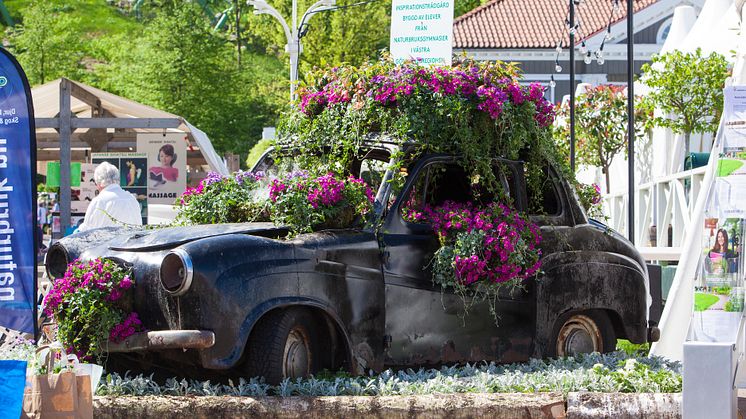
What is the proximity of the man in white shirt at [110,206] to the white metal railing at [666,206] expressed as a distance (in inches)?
268

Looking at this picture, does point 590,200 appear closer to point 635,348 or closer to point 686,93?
point 635,348

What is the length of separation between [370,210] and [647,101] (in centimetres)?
1864

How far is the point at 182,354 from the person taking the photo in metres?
7.18

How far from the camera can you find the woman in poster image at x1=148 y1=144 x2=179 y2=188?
19484 mm

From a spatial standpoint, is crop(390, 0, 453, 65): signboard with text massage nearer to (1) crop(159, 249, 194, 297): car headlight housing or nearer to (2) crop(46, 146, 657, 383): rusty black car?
(2) crop(46, 146, 657, 383): rusty black car

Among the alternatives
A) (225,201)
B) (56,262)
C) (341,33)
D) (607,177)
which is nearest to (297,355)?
(225,201)

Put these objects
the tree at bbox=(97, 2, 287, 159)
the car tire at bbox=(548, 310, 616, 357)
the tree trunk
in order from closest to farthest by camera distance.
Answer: the car tire at bbox=(548, 310, 616, 357)
the tree trunk
the tree at bbox=(97, 2, 287, 159)

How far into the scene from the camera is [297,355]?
7402 millimetres

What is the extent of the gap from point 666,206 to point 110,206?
422 inches

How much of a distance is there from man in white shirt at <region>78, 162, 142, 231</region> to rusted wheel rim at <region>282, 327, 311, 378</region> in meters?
4.00

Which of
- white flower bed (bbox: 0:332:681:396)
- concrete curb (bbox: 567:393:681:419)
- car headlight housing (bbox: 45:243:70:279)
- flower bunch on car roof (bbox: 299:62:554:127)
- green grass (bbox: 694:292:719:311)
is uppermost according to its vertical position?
flower bunch on car roof (bbox: 299:62:554:127)

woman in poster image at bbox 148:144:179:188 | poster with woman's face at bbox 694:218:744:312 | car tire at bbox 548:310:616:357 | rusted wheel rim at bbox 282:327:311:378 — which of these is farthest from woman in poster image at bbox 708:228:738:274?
woman in poster image at bbox 148:144:179:188

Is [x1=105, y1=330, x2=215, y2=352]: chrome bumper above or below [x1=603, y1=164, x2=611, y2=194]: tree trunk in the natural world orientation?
A: below

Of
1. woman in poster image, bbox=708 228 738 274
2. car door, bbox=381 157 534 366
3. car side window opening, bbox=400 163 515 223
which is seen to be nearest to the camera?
woman in poster image, bbox=708 228 738 274
